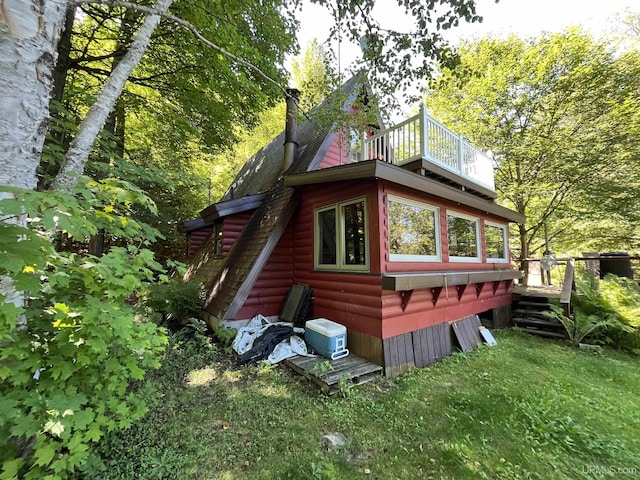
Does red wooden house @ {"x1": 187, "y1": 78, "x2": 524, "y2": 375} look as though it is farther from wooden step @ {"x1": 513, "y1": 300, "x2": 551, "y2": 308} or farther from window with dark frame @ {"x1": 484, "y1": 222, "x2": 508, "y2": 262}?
wooden step @ {"x1": 513, "y1": 300, "x2": 551, "y2": 308}

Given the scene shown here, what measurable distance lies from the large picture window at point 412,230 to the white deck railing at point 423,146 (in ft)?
3.53

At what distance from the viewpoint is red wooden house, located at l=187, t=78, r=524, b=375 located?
4113mm

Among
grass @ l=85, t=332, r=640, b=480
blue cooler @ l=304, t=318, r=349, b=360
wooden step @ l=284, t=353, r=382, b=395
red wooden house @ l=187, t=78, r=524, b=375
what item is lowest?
grass @ l=85, t=332, r=640, b=480

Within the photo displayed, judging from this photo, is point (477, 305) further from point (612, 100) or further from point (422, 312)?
point (612, 100)

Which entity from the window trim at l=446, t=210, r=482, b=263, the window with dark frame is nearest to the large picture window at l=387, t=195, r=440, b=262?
the window trim at l=446, t=210, r=482, b=263

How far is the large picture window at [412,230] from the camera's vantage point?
4449mm

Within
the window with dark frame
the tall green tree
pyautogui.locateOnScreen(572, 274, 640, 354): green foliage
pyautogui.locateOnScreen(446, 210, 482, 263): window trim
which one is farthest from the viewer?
the tall green tree

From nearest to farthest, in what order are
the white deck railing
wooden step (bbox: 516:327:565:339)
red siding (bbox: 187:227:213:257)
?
the white deck railing
wooden step (bbox: 516:327:565:339)
red siding (bbox: 187:227:213:257)

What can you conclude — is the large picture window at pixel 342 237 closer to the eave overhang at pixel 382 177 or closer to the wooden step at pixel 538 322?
the eave overhang at pixel 382 177

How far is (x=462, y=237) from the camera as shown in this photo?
6.28 meters

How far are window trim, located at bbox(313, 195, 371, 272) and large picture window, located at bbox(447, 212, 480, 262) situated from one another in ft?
8.25

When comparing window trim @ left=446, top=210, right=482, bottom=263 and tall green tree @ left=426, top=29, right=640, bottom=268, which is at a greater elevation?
tall green tree @ left=426, top=29, right=640, bottom=268

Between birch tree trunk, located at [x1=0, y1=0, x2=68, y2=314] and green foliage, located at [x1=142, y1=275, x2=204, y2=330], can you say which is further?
green foliage, located at [x1=142, y1=275, x2=204, y2=330]

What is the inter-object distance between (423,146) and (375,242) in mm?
2412
